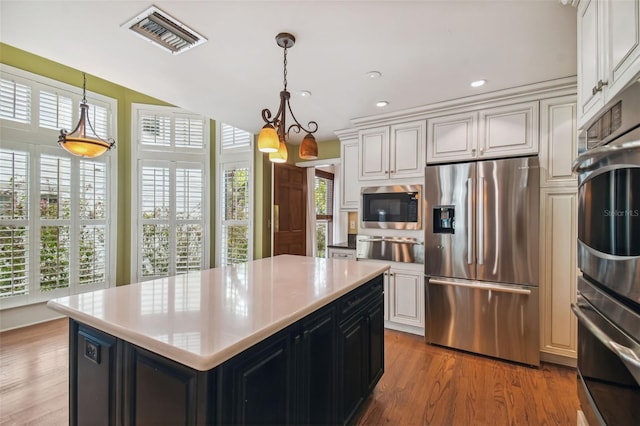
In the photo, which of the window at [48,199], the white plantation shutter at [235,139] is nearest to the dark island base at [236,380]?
the window at [48,199]

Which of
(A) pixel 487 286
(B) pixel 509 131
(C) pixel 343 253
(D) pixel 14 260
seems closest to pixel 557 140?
(B) pixel 509 131

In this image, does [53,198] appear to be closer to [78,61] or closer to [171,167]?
[171,167]

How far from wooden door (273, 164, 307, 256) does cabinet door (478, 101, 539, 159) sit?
2.59 m

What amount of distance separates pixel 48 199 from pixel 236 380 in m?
4.08

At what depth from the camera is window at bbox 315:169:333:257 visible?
5947 mm

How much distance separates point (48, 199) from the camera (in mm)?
3602

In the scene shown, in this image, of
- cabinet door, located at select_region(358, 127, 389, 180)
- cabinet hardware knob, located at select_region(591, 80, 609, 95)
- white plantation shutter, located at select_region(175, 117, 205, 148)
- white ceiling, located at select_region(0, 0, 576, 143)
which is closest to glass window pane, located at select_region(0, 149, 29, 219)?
white plantation shutter, located at select_region(175, 117, 205, 148)

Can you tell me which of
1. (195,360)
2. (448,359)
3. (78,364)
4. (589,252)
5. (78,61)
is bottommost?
(448,359)

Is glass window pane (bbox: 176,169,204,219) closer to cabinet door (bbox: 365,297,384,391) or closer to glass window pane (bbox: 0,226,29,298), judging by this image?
glass window pane (bbox: 0,226,29,298)

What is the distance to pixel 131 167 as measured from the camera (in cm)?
436

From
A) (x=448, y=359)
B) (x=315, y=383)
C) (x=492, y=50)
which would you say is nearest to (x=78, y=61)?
(x=315, y=383)

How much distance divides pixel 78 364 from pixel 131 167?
3717 mm

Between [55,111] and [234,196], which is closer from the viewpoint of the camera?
[55,111]

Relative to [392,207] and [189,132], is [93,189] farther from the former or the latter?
[392,207]
